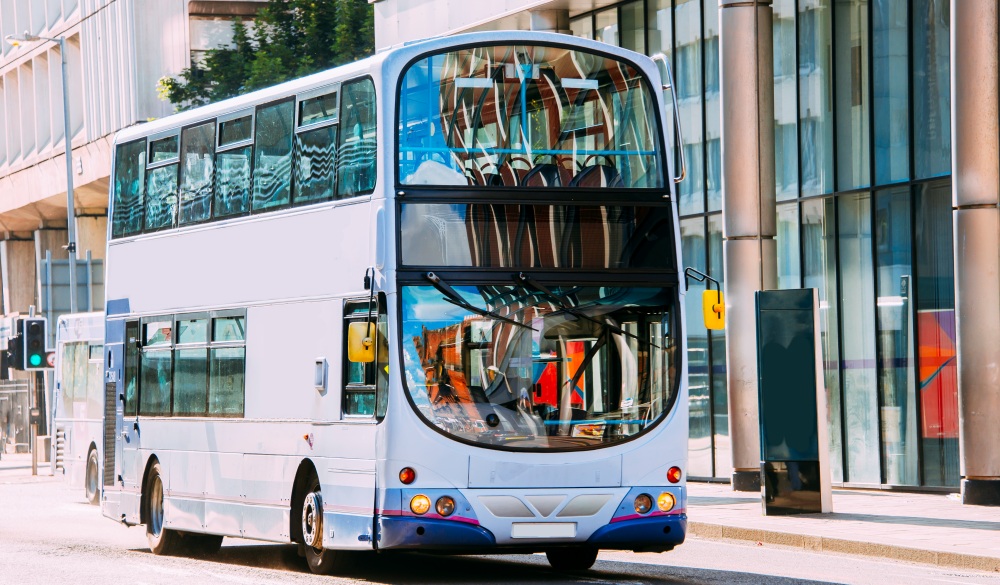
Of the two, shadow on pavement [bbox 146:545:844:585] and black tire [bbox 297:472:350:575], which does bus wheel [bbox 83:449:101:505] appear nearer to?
shadow on pavement [bbox 146:545:844:585]

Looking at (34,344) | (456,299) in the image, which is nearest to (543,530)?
(456,299)

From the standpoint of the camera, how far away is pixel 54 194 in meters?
55.8

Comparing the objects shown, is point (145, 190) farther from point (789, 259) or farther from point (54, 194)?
point (54, 194)

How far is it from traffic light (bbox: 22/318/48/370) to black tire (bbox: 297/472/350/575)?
23764mm

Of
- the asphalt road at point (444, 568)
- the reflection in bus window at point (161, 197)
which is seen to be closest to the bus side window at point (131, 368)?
the reflection in bus window at point (161, 197)

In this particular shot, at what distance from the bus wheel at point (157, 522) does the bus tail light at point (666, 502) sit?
6.16 meters

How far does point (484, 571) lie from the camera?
15086 mm

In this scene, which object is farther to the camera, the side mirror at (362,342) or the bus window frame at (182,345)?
the bus window frame at (182,345)

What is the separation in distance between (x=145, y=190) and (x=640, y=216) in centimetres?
654

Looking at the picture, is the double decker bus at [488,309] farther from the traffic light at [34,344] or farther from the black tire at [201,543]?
the traffic light at [34,344]

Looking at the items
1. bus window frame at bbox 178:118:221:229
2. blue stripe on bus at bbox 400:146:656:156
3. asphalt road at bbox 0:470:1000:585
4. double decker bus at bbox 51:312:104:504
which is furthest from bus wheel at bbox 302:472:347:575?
double decker bus at bbox 51:312:104:504

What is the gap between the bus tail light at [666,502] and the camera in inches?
524

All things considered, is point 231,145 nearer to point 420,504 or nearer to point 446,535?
point 420,504

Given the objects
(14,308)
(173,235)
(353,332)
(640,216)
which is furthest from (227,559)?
(14,308)
